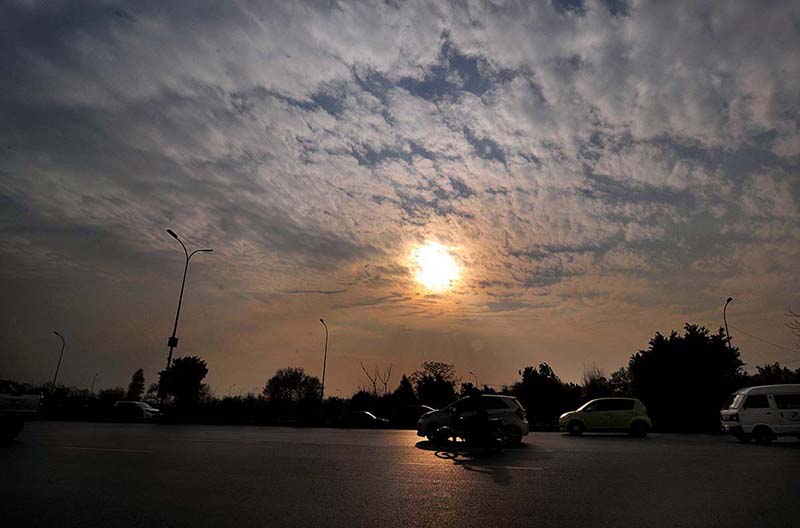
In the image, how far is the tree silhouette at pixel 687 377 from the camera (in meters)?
33.9

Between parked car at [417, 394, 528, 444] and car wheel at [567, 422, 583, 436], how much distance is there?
6.17 meters

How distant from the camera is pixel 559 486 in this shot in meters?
8.45

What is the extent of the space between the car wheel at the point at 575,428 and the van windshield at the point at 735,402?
6053 mm

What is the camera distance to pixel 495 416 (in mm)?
18062

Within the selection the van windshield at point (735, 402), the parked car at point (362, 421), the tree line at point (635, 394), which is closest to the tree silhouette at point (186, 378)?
the tree line at point (635, 394)

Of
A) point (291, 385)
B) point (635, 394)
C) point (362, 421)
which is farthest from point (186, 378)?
point (635, 394)

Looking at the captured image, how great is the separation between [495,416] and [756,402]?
9.59 m

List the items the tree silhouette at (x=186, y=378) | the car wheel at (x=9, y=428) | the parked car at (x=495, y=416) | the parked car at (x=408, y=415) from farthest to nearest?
1. the tree silhouette at (x=186, y=378)
2. the parked car at (x=408, y=415)
3. the parked car at (x=495, y=416)
4. the car wheel at (x=9, y=428)

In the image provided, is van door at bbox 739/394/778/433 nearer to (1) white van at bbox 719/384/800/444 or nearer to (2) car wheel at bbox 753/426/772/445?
(1) white van at bbox 719/384/800/444

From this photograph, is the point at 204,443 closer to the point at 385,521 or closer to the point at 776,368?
the point at 385,521

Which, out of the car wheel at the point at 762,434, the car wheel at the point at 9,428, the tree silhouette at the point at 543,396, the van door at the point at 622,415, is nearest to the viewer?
the car wheel at the point at 9,428

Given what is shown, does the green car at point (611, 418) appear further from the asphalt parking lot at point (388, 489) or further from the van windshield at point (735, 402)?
the asphalt parking lot at point (388, 489)

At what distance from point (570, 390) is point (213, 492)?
2046 inches

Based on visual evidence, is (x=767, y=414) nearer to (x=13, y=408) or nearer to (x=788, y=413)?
(x=788, y=413)
